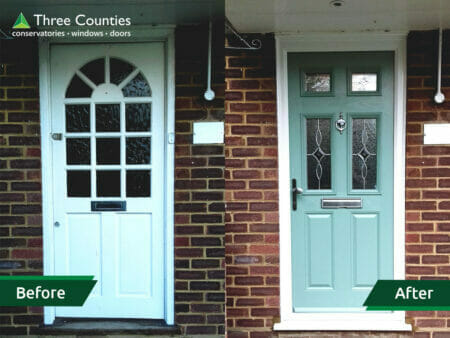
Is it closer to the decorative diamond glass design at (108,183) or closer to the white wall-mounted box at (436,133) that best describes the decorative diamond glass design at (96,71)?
the decorative diamond glass design at (108,183)

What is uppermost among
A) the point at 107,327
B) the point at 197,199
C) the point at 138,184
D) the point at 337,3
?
→ the point at 337,3

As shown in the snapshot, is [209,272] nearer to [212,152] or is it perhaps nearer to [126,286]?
[126,286]

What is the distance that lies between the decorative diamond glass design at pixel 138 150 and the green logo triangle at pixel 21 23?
109cm

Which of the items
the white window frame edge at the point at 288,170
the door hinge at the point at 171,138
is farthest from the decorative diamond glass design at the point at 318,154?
the door hinge at the point at 171,138

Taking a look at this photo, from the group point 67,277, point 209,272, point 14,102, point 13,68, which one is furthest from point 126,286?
point 13,68

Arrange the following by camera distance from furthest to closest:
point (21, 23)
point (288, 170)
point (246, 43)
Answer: point (288, 170) < point (246, 43) < point (21, 23)

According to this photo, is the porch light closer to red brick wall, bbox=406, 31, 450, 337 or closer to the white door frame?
red brick wall, bbox=406, 31, 450, 337

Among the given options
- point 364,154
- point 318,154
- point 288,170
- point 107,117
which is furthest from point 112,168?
point 364,154

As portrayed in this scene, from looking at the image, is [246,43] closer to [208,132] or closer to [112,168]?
[208,132]

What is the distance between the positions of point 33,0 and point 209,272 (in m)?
2.25

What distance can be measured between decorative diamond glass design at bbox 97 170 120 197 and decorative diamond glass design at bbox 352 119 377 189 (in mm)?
1834

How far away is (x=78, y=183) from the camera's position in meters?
3.62

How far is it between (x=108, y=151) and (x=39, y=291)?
115 cm

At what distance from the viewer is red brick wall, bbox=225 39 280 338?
138 inches
